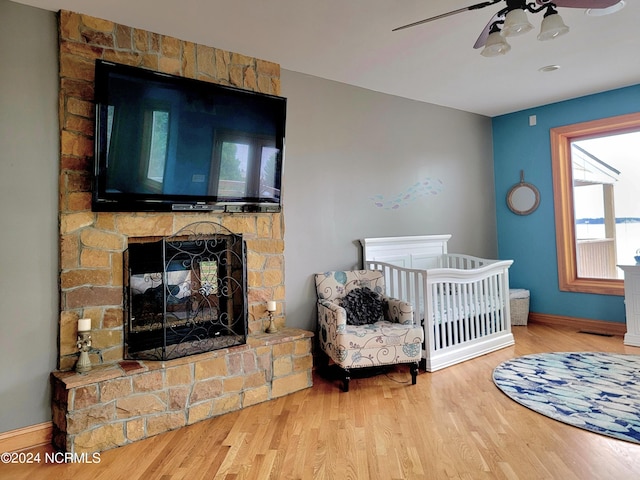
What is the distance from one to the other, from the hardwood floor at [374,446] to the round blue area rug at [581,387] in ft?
0.39

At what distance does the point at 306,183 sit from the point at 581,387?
8.66 feet

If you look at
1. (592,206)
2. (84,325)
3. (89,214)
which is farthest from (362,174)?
(592,206)

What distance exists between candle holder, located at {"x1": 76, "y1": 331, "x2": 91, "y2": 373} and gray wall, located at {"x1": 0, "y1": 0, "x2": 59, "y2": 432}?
175 millimetres

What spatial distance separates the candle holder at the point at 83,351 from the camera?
2.42 metres

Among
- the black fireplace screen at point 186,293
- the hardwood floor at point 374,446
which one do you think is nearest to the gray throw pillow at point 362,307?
the hardwood floor at point 374,446

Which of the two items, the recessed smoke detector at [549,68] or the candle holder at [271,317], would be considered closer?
the candle holder at [271,317]

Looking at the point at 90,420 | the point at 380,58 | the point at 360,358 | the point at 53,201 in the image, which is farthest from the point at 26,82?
the point at 360,358

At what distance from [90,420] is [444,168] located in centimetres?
425

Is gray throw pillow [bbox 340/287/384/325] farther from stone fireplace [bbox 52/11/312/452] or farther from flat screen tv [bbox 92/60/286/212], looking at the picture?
flat screen tv [bbox 92/60/286/212]

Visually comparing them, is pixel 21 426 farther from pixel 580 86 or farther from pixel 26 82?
pixel 580 86

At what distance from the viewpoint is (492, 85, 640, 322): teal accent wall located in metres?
4.65

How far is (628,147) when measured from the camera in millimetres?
4633

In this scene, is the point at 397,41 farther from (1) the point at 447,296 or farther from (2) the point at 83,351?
(2) the point at 83,351

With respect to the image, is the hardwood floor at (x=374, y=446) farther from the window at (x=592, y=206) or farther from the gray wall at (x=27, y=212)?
the window at (x=592, y=206)
